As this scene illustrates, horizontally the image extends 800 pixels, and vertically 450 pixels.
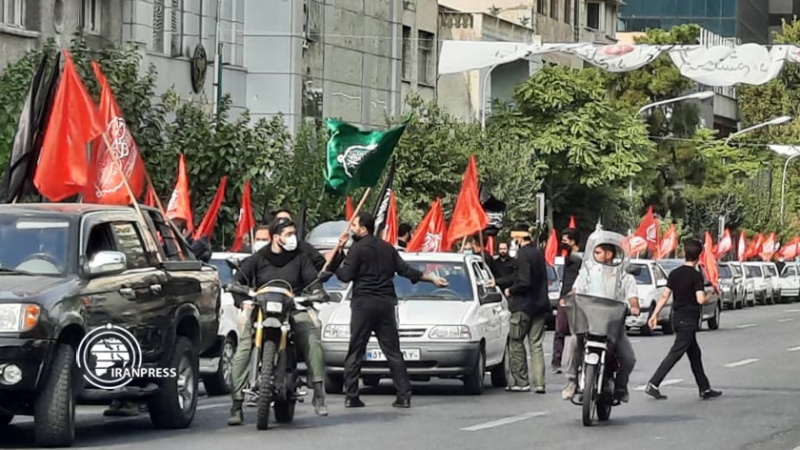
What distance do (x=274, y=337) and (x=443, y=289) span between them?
5.91 metres

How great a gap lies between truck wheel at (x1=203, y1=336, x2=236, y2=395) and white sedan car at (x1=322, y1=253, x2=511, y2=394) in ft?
3.41

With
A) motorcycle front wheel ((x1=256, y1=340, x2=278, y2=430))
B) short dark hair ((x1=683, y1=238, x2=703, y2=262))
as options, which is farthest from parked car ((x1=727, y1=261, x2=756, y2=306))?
motorcycle front wheel ((x1=256, y1=340, x2=278, y2=430))

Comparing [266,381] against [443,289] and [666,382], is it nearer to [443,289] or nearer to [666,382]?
[443,289]

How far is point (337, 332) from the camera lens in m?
20.8

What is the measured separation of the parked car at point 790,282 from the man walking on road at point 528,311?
51.7 meters

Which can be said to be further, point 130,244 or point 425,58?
point 425,58

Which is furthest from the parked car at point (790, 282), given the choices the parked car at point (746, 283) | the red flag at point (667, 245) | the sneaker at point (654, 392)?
the sneaker at point (654, 392)

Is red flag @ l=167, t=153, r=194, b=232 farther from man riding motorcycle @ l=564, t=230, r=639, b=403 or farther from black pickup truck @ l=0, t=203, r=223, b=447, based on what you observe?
man riding motorcycle @ l=564, t=230, r=639, b=403

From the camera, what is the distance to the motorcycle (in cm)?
1580

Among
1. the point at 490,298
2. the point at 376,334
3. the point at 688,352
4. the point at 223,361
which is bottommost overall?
the point at 223,361

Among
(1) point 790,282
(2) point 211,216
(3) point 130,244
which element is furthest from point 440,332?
(1) point 790,282

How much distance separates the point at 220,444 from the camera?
14.8 m

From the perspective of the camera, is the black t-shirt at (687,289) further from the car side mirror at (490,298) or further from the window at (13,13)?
the window at (13,13)

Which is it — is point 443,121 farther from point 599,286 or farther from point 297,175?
point 599,286
